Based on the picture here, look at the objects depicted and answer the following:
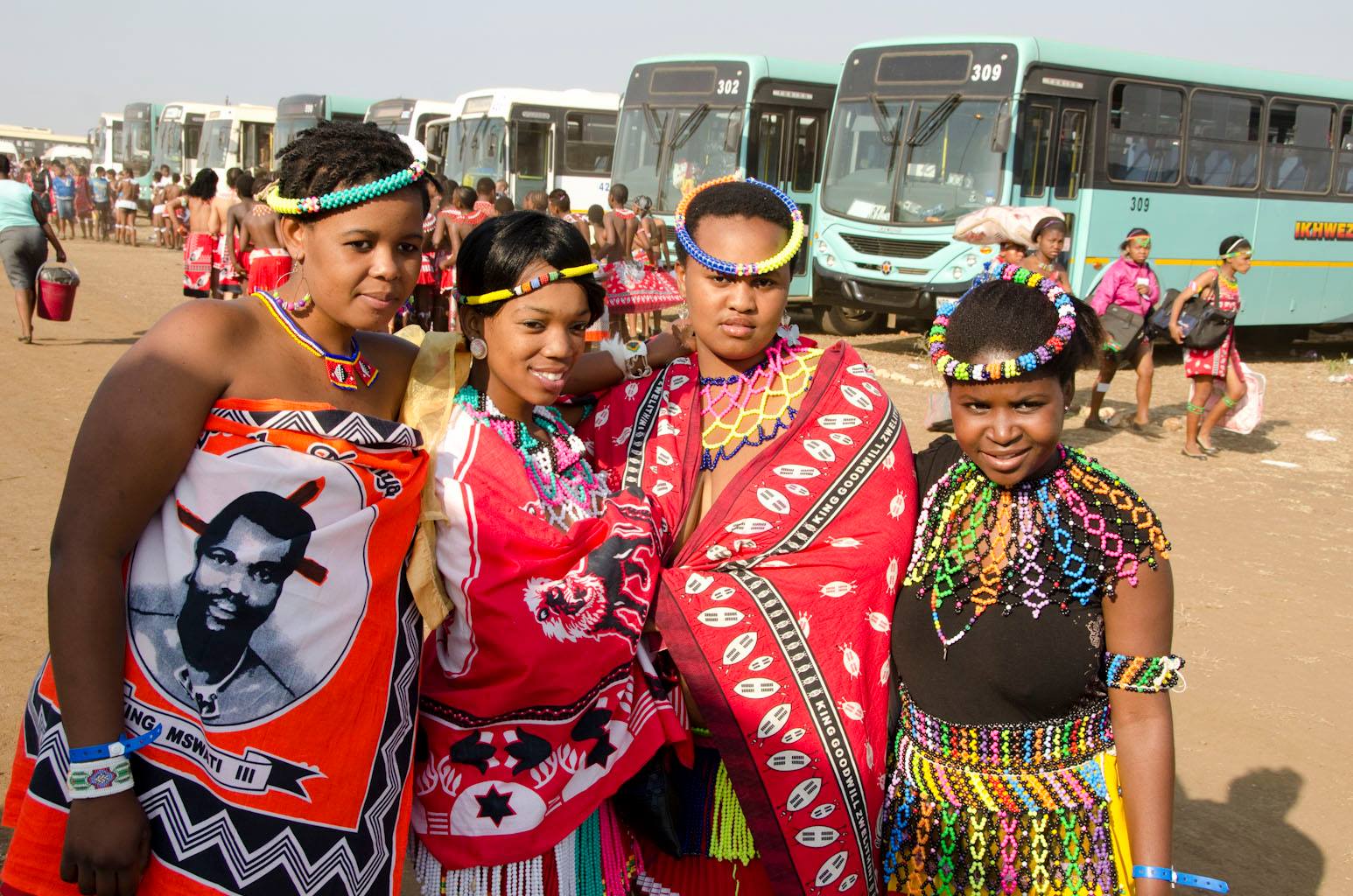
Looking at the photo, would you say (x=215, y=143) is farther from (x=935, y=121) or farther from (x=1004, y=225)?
(x=1004, y=225)

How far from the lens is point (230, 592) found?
1617mm

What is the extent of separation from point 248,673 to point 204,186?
35.5ft

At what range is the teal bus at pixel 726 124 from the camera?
13297mm

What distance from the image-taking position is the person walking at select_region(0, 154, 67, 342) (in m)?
10.0

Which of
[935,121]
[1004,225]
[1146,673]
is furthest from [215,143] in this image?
[1146,673]

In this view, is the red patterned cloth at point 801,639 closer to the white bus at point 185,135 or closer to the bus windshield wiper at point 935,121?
the bus windshield wiper at point 935,121

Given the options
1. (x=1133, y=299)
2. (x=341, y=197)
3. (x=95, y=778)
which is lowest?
(x=95, y=778)

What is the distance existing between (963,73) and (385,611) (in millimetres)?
11019

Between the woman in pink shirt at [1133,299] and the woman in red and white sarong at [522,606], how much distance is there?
311 inches

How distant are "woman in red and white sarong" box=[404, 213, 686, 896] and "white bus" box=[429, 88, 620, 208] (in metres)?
15.6

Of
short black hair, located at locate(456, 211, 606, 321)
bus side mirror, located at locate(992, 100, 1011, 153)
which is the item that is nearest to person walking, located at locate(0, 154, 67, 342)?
bus side mirror, located at locate(992, 100, 1011, 153)

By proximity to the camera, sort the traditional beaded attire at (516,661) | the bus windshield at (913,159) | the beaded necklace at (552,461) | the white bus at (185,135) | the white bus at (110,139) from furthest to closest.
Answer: the white bus at (110,139) < the white bus at (185,135) < the bus windshield at (913,159) < the beaded necklace at (552,461) < the traditional beaded attire at (516,661)

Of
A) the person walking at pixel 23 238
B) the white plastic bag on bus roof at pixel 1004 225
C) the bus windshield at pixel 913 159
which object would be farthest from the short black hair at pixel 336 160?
the bus windshield at pixel 913 159

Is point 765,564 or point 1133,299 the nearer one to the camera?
point 765,564
